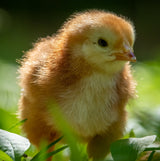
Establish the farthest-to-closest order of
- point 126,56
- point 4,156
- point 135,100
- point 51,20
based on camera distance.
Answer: point 51,20 < point 135,100 < point 126,56 < point 4,156

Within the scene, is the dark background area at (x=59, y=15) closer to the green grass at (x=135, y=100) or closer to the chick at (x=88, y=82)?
the green grass at (x=135, y=100)

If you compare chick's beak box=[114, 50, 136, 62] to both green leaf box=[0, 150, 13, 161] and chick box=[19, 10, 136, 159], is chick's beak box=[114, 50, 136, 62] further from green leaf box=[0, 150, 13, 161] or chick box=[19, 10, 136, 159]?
green leaf box=[0, 150, 13, 161]

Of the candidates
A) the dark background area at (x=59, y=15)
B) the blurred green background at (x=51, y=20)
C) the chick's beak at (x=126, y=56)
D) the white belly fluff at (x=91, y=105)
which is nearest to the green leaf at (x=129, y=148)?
the white belly fluff at (x=91, y=105)

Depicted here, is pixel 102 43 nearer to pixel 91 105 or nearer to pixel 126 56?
pixel 126 56

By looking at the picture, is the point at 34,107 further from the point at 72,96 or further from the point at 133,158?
the point at 133,158

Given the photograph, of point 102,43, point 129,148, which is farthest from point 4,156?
point 102,43

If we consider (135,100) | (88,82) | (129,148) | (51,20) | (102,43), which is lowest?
(129,148)
